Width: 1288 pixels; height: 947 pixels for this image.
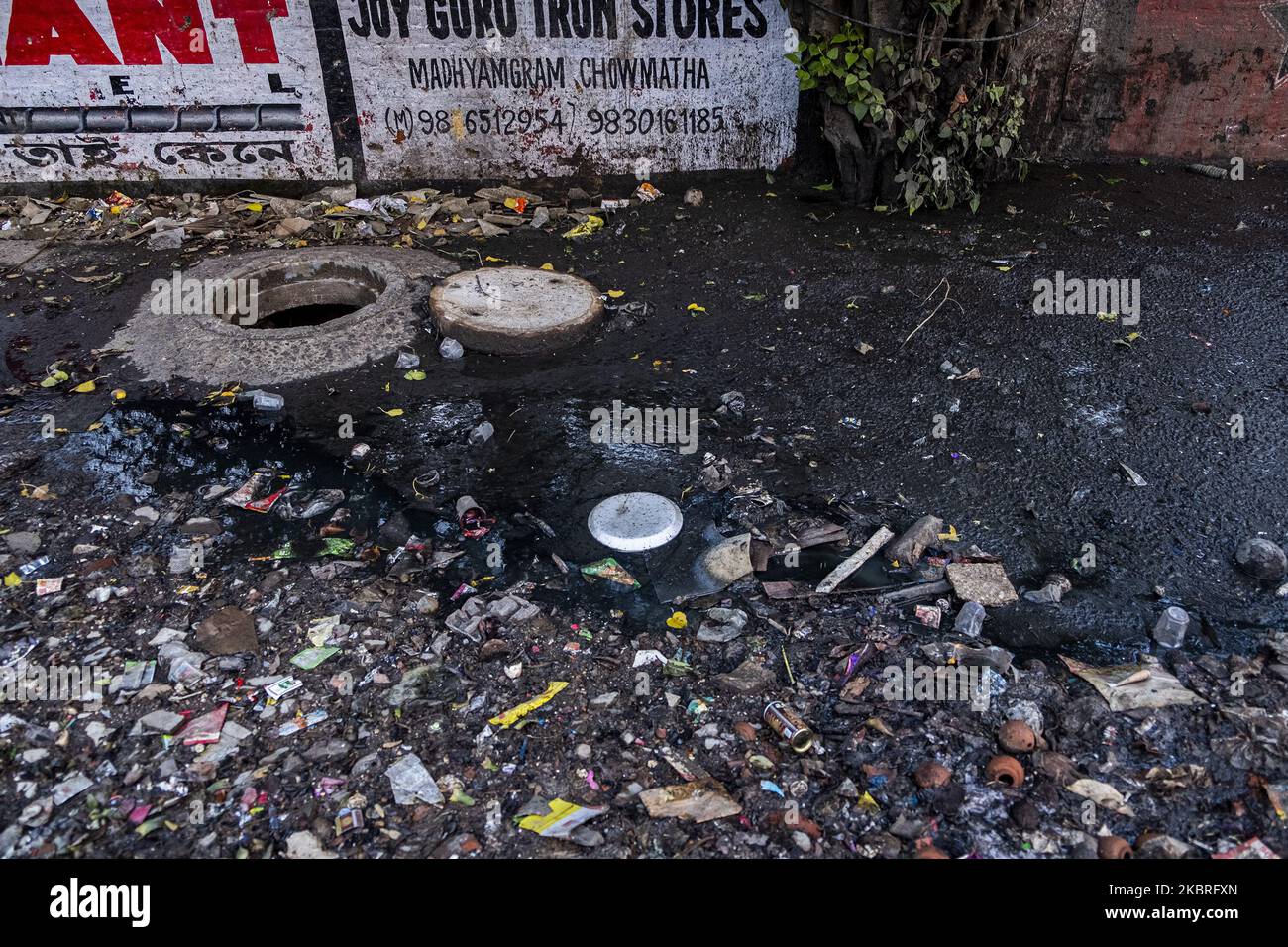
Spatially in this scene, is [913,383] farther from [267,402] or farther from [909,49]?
[267,402]

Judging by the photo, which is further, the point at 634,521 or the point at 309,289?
the point at 309,289

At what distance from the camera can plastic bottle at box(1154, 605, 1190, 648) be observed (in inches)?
105

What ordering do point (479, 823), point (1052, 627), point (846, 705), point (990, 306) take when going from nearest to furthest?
point (479, 823)
point (846, 705)
point (1052, 627)
point (990, 306)

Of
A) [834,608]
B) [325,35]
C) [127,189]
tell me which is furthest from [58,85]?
[834,608]

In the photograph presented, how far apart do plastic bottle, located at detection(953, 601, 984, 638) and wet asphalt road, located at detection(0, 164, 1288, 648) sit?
3.6 inches

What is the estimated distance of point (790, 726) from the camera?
2.42 metres

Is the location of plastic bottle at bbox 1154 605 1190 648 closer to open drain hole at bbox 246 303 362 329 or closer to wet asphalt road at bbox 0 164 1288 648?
wet asphalt road at bbox 0 164 1288 648

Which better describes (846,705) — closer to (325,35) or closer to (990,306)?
(990,306)

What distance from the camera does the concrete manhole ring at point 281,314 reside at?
4195 millimetres

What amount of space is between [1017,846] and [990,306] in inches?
124

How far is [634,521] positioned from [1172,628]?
5.90ft

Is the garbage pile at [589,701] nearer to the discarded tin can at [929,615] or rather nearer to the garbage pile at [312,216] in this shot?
the discarded tin can at [929,615]

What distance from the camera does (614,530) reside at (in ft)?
10.5

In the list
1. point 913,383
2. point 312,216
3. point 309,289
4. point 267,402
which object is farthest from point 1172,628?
point 312,216
